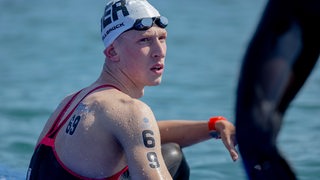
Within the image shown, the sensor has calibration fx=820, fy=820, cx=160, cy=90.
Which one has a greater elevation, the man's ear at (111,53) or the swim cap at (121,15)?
the swim cap at (121,15)

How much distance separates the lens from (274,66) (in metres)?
3.49

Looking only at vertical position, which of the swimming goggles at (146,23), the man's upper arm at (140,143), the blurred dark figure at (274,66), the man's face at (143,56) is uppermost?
the blurred dark figure at (274,66)

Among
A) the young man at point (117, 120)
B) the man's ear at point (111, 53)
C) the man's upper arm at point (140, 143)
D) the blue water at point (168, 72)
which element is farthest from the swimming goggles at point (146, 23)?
the blue water at point (168, 72)

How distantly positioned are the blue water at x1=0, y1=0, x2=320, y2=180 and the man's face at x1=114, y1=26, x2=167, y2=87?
1.85 meters

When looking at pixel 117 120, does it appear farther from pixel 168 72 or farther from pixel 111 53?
pixel 168 72

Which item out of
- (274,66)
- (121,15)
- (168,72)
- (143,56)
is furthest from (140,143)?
(168,72)

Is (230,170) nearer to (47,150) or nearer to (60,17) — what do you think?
(47,150)


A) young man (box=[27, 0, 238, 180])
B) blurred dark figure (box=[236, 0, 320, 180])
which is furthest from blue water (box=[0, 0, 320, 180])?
blurred dark figure (box=[236, 0, 320, 180])

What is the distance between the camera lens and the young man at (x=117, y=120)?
448cm

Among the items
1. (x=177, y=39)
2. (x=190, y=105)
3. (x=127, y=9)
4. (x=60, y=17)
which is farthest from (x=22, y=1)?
(x=127, y=9)

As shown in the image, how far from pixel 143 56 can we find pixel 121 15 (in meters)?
0.32

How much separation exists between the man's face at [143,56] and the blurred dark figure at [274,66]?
150 cm

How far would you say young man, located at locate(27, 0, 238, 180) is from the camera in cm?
448

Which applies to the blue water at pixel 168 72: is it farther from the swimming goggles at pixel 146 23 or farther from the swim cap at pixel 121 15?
the swimming goggles at pixel 146 23
